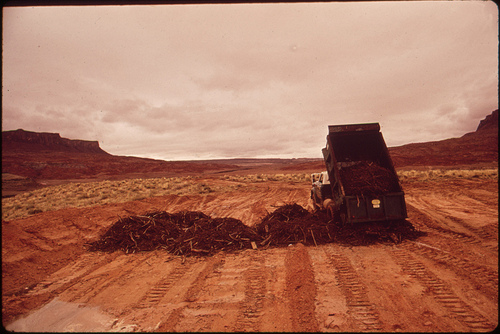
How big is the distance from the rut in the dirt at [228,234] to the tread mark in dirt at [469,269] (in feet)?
3.37

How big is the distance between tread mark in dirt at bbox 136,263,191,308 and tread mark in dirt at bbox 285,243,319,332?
2.31 metres

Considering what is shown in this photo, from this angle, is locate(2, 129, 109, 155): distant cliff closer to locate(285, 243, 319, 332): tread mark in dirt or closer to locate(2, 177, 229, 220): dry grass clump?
locate(2, 177, 229, 220): dry grass clump

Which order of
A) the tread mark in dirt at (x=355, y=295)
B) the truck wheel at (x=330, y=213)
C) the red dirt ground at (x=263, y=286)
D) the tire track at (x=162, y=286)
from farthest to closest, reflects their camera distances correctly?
the truck wheel at (x=330, y=213)
the tire track at (x=162, y=286)
the red dirt ground at (x=263, y=286)
the tread mark in dirt at (x=355, y=295)

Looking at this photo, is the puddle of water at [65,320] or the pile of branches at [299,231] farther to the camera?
the pile of branches at [299,231]

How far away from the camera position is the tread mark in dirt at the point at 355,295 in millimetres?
3432

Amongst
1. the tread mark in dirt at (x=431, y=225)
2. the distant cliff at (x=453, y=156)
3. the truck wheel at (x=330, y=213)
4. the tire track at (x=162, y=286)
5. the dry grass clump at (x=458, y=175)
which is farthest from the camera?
the distant cliff at (x=453, y=156)

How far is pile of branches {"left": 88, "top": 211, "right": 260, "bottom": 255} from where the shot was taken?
282 inches

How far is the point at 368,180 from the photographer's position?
7.34 metres

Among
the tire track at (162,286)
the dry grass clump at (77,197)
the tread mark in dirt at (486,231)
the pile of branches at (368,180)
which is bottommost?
the tire track at (162,286)

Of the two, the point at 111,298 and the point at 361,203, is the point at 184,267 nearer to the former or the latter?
the point at 111,298

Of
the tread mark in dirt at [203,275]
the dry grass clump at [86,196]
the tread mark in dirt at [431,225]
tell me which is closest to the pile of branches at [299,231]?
the tread mark in dirt at [203,275]

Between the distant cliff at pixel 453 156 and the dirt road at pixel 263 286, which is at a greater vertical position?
the distant cliff at pixel 453 156

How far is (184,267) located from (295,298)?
2.93 m

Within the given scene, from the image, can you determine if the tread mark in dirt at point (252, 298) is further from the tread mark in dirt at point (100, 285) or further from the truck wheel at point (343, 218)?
the truck wheel at point (343, 218)
